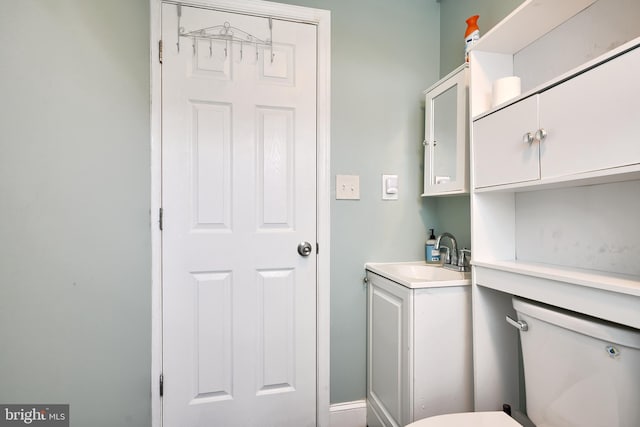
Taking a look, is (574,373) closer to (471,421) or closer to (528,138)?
(471,421)

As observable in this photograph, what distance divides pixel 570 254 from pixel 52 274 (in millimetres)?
1827

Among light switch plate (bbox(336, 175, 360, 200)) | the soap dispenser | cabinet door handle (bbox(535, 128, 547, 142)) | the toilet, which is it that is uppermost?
cabinet door handle (bbox(535, 128, 547, 142))

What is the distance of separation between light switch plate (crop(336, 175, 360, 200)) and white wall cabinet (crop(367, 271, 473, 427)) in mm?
550

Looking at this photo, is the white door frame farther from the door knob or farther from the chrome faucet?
the chrome faucet

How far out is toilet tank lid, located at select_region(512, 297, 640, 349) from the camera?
0.77 metres

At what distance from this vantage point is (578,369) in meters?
0.88

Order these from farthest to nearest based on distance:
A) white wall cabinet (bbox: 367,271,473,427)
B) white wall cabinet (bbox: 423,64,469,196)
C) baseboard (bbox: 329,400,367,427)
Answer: baseboard (bbox: 329,400,367,427)
white wall cabinet (bbox: 423,64,469,196)
white wall cabinet (bbox: 367,271,473,427)

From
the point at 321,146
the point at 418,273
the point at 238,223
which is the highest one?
the point at 321,146

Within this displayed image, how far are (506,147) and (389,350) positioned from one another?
101 centimetres

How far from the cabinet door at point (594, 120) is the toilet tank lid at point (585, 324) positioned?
415 millimetres

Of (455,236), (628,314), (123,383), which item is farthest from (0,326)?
(455,236)

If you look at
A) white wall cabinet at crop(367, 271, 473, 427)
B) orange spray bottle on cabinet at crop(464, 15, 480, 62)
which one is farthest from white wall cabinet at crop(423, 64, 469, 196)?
white wall cabinet at crop(367, 271, 473, 427)

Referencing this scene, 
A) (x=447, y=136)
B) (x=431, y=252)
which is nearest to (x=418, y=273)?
(x=431, y=252)

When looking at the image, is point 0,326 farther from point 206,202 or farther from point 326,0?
point 326,0
